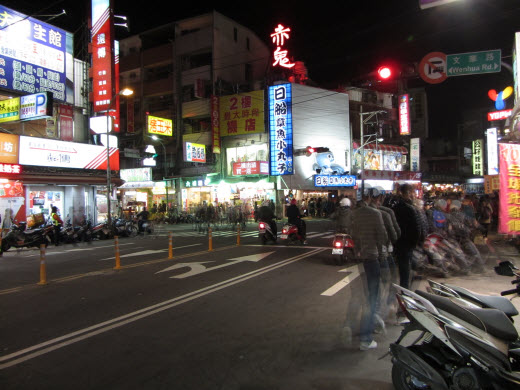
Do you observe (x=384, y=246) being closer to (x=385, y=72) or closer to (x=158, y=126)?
(x=385, y=72)

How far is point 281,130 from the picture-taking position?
31172 mm

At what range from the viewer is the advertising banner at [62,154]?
19.6 meters

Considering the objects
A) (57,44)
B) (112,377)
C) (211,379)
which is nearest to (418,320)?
(211,379)

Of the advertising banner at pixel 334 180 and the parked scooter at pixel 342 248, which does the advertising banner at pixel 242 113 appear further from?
the parked scooter at pixel 342 248

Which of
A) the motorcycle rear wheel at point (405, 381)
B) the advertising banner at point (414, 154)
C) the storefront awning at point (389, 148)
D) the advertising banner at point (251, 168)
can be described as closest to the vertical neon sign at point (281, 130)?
the advertising banner at point (251, 168)

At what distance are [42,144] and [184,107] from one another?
19.1 metres

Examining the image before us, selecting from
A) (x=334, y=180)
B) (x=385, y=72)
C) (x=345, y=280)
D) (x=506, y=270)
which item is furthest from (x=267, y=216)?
(x=334, y=180)

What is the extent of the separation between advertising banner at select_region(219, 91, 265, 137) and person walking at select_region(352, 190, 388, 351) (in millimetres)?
28438

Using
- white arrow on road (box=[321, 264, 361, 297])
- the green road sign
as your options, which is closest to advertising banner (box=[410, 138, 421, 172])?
the green road sign

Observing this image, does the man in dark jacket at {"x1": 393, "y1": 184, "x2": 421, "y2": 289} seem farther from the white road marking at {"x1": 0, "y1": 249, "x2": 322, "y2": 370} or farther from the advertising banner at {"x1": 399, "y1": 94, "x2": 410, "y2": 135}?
the advertising banner at {"x1": 399, "y1": 94, "x2": 410, "y2": 135}

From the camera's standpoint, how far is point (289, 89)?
102ft

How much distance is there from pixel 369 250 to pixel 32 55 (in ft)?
72.1

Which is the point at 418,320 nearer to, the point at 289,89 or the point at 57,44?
the point at 57,44

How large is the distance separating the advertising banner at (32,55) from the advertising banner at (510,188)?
20844 millimetres
